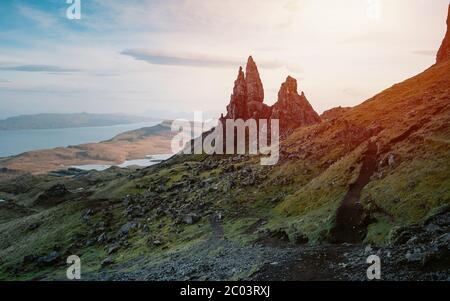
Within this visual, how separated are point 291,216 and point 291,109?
4482 inches

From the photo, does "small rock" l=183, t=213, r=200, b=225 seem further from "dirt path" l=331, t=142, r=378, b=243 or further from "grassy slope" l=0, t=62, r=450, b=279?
"dirt path" l=331, t=142, r=378, b=243

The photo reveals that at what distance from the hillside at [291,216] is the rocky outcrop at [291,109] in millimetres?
31695

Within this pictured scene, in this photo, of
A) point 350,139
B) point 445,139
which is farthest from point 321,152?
point 445,139

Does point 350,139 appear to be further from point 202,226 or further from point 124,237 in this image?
point 124,237

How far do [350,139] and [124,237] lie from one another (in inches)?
2321

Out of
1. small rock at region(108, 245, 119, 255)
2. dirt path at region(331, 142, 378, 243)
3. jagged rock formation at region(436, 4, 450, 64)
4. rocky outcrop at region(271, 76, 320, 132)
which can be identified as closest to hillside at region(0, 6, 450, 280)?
dirt path at region(331, 142, 378, 243)

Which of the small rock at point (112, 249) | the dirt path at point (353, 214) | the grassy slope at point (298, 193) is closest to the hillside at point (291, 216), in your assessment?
the dirt path at point (353, 214)

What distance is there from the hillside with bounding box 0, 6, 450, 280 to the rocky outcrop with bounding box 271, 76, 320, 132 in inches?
1248

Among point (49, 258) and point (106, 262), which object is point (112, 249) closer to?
point (106, 262)

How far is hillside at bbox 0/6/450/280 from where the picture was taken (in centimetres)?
5053

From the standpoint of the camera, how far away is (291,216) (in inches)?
3054

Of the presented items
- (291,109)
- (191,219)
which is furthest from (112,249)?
(291,109)

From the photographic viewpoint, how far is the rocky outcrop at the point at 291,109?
596ft
